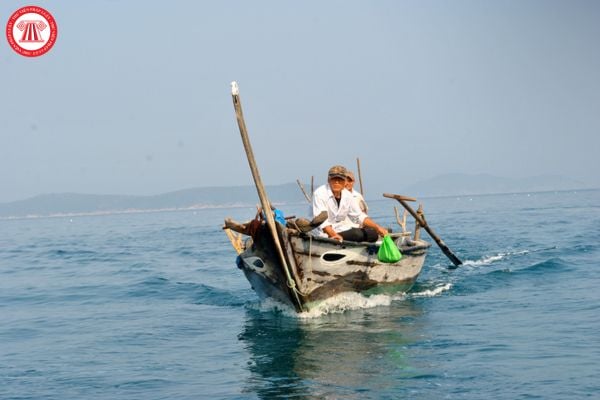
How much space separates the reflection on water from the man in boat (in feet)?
5.11

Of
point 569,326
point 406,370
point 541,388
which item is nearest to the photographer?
point 541,388

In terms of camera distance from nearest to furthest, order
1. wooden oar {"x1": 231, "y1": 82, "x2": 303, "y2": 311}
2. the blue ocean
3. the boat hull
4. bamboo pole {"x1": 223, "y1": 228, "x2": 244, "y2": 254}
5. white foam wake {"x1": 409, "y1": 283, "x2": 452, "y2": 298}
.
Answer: the blue ocean < wooden oar {"x1": 231, "y1": 82, "x2": 303, "y2": 311} < the boat hull < bamboo pole {"x1": 223, "y1": 228, "x2": 244, "y2": 254} < white foam wake {"x1": 409, "y1": 283, "x2": 452, "y2": 298}

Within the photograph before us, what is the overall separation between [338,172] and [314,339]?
3077 mm

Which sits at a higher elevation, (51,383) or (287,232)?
(287,232)

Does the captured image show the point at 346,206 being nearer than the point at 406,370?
No

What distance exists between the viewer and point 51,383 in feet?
32.0

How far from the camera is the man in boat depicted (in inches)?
513

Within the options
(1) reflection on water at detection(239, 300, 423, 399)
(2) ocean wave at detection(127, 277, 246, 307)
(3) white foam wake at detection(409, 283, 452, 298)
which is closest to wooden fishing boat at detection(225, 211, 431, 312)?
(1) reflection on water at detection(239, 300, 423, 399)

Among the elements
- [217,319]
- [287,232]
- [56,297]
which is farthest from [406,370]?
[56,297]

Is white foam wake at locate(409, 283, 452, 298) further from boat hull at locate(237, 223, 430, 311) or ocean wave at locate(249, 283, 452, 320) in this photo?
boat hull at locate(237, 223, 430, 311)

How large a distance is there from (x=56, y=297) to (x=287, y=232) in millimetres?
9545

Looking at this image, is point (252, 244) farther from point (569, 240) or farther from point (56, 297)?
point (569, 240)

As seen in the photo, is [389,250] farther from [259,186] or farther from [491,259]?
[491,259]

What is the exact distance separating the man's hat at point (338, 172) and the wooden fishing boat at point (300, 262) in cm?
102
